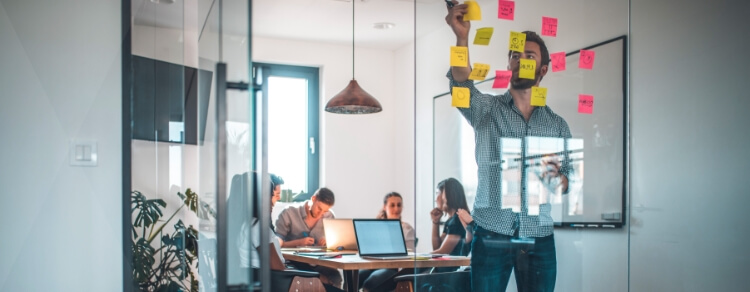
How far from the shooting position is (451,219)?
3072 mm

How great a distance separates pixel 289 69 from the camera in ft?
21.4

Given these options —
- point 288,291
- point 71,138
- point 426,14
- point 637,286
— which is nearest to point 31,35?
point 71,138

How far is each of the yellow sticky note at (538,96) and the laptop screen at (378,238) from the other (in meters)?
1.51

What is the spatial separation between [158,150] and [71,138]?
0.36 meters

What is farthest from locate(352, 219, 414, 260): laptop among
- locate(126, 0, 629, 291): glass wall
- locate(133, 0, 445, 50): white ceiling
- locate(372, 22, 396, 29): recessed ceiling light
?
locate(372, 22, 396, 29): recessed ceiling light

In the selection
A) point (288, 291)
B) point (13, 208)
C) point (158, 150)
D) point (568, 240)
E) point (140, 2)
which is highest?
point (140, 2)

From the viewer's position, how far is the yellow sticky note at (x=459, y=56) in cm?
296

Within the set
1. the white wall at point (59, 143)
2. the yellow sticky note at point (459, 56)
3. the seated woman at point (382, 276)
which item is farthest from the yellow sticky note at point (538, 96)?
the seated woman at point (382, 276)

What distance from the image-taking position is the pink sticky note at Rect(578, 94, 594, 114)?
317cm

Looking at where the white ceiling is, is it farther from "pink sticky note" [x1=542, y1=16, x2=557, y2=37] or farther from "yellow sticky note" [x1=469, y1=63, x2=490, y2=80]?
"yellow sticky note" [x1=469, y1=63, x2=490, y2=80]

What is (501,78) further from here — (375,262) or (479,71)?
(375,262)

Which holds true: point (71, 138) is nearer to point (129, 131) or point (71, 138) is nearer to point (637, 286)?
point (129, 131)

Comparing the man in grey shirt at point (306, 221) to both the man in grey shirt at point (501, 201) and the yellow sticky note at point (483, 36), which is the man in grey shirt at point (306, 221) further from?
the yellow sticky note at point (483, 36)

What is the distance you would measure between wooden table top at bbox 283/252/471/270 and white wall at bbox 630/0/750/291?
34.2 inches
